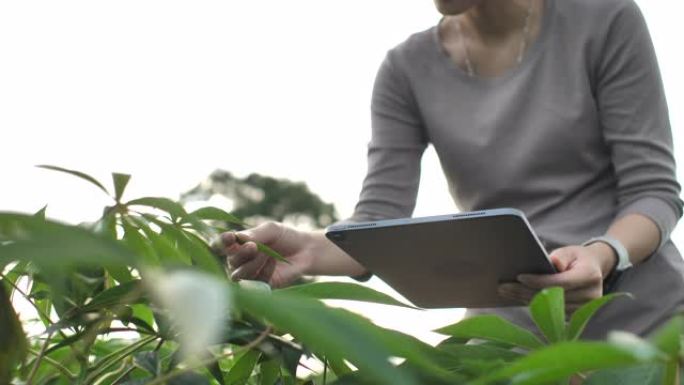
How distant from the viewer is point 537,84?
1.48 meters

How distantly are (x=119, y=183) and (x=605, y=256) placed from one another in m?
0.80

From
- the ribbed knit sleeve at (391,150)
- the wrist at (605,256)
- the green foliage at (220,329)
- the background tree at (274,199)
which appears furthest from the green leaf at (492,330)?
the background tree at (274,199)

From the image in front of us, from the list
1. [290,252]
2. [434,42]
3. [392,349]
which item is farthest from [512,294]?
[392,349]

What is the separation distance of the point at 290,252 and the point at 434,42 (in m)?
0.46

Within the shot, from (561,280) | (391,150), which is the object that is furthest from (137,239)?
(391,150)

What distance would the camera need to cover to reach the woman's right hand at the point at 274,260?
1.04 metres

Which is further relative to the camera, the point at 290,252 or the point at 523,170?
the point at 523,170

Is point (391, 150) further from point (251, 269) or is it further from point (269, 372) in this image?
point (269, 372)

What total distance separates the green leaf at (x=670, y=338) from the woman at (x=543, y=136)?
2.90 feet

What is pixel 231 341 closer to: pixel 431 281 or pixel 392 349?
pixel 392 349

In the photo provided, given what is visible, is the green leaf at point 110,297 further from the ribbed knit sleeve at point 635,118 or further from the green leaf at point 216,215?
the ribbed knit sleeve at point 635,118

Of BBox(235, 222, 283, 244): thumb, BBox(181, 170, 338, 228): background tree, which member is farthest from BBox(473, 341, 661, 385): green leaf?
BBox(181, 170, 338, 228): background tree

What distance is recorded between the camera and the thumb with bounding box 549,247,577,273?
1093mm

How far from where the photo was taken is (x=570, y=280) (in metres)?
1.07
